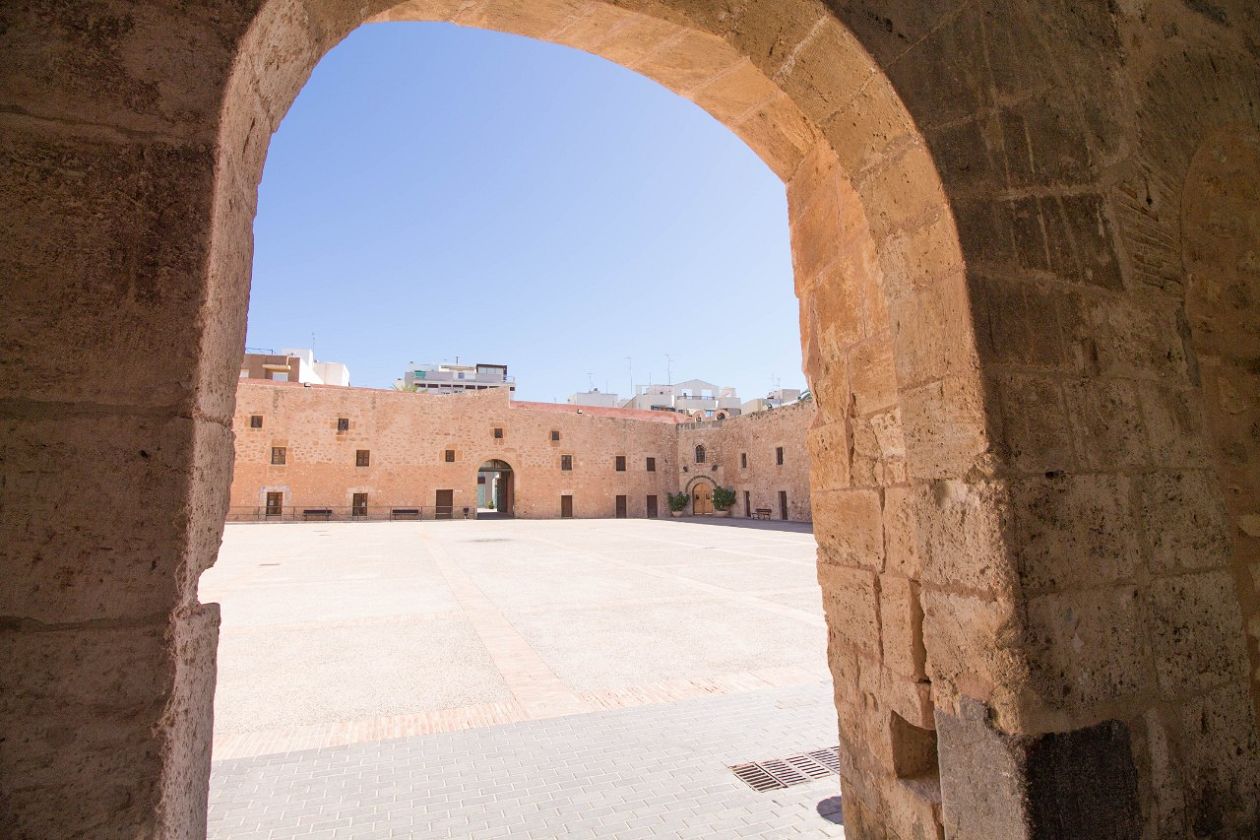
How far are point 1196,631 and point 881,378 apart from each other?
1.20 metres

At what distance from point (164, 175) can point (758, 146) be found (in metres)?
2.28

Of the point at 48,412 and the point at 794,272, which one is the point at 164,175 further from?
the point at 794,272

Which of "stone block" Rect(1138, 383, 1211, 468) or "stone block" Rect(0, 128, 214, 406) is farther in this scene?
"stone block" Rect(1138, 383, 1211, 468)

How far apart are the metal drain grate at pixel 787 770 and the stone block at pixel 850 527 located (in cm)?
135

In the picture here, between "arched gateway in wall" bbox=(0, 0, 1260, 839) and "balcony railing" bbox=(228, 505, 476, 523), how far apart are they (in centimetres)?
2931

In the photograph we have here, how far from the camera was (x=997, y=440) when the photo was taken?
1645 millimetres

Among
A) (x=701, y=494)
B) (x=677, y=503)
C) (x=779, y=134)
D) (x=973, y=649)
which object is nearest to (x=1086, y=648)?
(x=973, y=649)

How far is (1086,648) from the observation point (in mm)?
1664

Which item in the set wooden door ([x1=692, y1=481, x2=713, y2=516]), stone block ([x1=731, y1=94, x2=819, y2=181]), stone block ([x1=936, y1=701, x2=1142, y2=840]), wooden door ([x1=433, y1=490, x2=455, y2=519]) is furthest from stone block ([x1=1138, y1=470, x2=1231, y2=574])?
wooden door ([x1=692, y1=481, x2=713, y2=516])

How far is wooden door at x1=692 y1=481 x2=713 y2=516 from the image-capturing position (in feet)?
111

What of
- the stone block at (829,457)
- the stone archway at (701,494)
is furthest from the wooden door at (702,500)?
the stone block at (829,457)

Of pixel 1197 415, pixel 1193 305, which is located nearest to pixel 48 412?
pixel 1197 415

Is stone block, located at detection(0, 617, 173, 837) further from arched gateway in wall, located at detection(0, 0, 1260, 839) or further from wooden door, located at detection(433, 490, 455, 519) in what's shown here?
wooden door, located at detection(433, 490, 455, 519)

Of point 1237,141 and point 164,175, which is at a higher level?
point 1237,141
